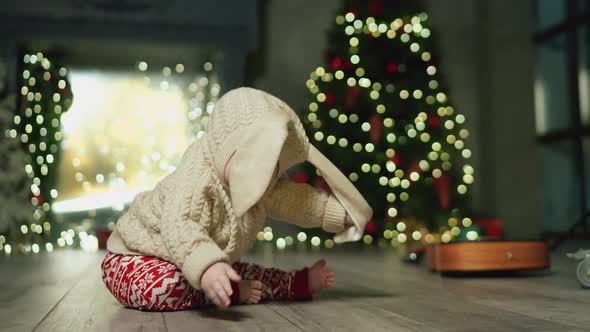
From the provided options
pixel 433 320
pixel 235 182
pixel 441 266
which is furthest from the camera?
pixel 441 266

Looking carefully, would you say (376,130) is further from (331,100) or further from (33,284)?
(33,284)

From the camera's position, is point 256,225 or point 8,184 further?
point 8,184

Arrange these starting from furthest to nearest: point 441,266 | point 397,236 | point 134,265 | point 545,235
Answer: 1. point 545,235
2. point 397,236
3. point 441,266
4. point 134,265

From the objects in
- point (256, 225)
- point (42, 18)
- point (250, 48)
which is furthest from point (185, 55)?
point (256, 225)

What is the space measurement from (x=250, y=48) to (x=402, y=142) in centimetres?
161

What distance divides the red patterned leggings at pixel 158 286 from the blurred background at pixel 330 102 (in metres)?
2.86

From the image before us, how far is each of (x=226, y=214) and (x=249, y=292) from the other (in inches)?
9.3

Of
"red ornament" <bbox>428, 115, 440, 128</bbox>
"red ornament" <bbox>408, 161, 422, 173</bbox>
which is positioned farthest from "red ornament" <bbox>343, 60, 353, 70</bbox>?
"red ornament" <bbox>408, 161, 422, 173</bbox>

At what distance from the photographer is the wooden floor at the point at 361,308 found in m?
1.48

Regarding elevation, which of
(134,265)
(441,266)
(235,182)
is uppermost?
(235,182)

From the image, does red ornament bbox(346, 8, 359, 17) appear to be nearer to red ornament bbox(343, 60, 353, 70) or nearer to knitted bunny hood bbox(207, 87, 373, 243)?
red ornament bbox(343, 60, 353, 70)

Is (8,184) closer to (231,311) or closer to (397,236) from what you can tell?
(397,236)

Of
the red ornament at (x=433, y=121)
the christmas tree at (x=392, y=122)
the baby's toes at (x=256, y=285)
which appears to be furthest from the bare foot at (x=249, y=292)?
the red ornament at (x=433, y=121)

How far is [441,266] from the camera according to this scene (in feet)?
8.70
